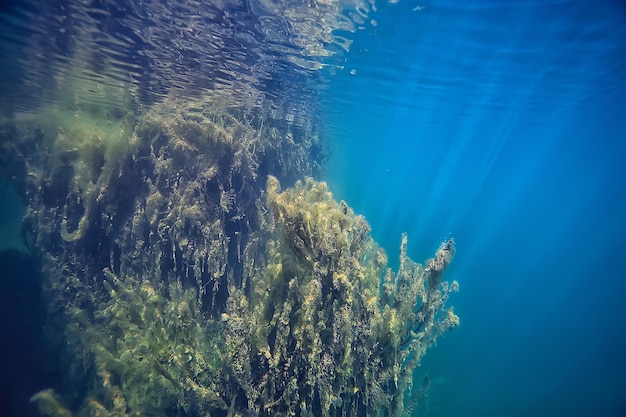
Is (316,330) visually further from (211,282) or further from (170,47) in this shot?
(170,47)

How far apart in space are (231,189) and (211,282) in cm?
323

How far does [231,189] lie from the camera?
10.1 m

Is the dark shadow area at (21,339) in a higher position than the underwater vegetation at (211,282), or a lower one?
lower

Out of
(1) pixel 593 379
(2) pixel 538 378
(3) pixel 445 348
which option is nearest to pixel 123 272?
(3) pixel 445 348

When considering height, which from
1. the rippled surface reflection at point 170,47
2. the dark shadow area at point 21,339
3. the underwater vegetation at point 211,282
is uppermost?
the rippled surface reflection at point 170,47

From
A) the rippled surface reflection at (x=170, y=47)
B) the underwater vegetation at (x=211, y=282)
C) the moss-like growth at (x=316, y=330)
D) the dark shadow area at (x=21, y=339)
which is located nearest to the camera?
the moss-like growth at (x=316, y=330)

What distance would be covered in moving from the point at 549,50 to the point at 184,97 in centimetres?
1628

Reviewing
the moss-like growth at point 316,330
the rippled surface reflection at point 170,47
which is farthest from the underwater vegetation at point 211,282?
the rippled surface reflection at point 170,47

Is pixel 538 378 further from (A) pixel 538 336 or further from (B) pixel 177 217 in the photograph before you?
(B) pixel 177 217

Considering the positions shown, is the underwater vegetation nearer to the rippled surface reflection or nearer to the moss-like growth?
the moss-like growth

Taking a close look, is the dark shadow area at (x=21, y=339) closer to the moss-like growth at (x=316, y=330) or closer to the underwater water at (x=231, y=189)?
the underwater water at (x=231, y=189)

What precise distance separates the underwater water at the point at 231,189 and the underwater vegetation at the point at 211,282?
0.05 meters

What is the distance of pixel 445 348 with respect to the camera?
69.7ft

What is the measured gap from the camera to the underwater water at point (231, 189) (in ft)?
14.9
